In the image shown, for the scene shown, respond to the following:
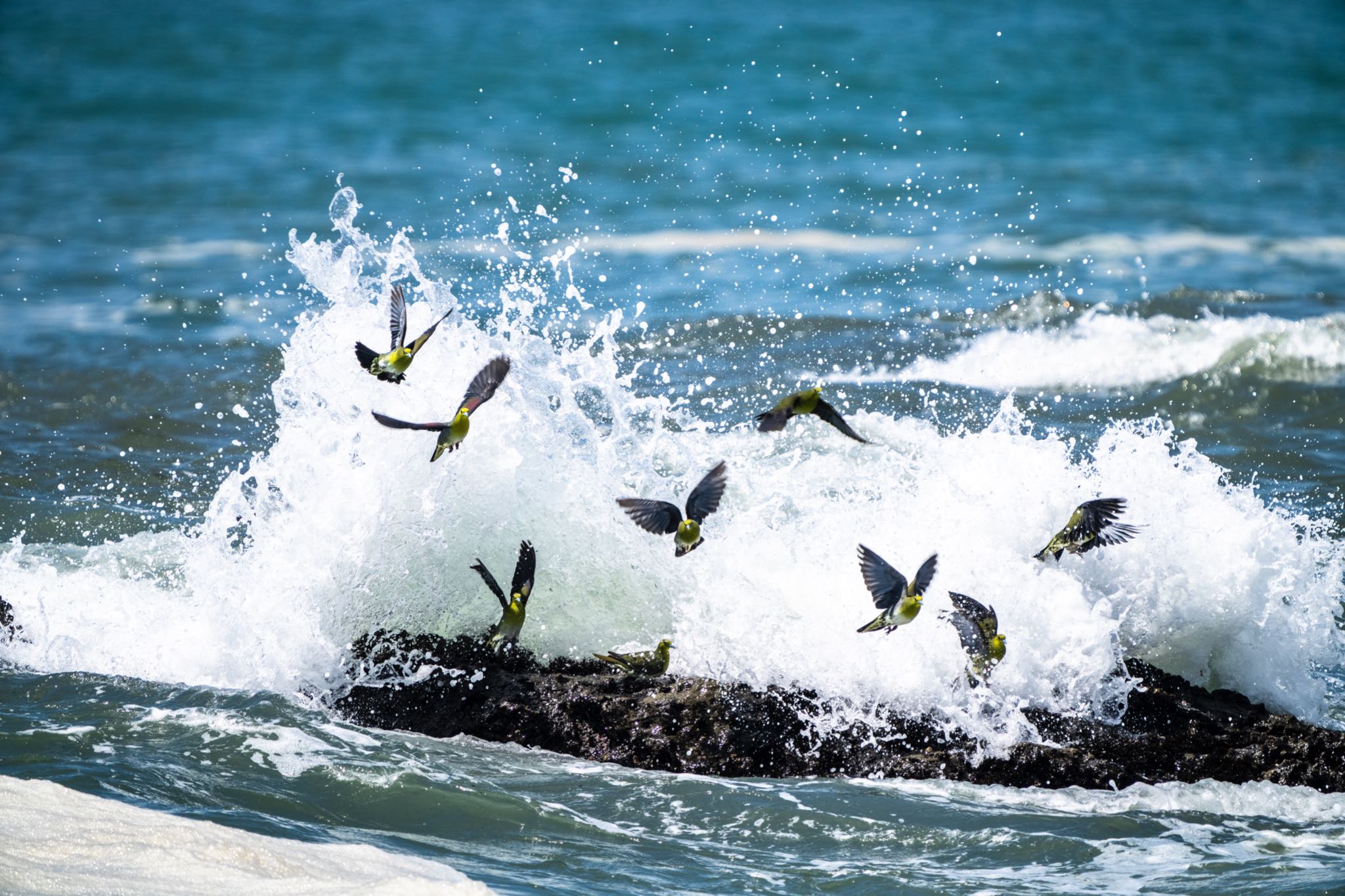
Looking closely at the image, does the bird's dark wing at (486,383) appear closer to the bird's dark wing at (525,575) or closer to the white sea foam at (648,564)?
the bird's dark wing at (525,575)

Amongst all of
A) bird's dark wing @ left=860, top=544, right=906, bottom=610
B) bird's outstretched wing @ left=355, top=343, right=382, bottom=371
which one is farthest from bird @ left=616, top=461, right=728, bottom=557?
bird's outstretched wing @ left=355, top=343, right=382, bottom=371

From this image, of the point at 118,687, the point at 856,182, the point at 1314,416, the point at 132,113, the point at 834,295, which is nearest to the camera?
the point at 118,687

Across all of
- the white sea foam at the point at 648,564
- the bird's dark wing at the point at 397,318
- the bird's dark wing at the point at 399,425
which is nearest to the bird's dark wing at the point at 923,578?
the white sea foam at the point at 648,564

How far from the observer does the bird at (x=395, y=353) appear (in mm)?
4441

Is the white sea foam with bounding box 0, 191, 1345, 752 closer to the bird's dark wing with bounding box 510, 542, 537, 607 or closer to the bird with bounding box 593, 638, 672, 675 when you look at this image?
the bird with bounding box 593, 638, 672, 675

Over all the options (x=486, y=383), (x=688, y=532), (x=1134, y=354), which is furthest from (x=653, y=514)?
(x=1134, y=354)

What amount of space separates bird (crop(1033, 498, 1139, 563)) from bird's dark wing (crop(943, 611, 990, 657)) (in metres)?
0.44

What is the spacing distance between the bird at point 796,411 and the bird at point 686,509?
0.20 meters

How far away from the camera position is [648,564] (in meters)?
5.21

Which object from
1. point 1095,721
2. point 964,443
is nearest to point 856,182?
point 964,443

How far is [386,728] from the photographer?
4703 millimetres

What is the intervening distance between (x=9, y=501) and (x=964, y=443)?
503 centimetres

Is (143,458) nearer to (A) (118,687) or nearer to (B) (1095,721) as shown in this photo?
(A) (118,687)

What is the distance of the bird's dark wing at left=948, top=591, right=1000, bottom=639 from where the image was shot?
4.36m
